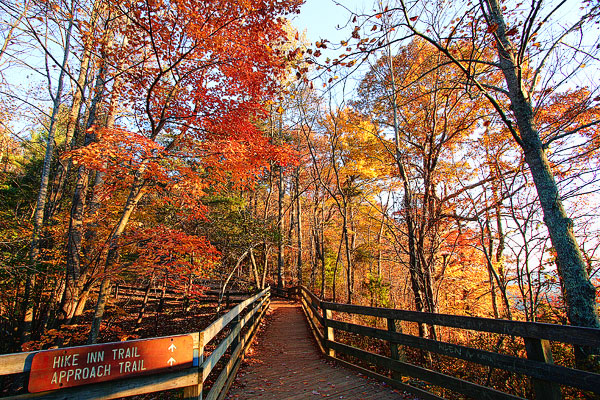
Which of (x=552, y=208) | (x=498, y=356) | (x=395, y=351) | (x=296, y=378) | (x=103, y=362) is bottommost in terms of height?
(x=296, y=378)

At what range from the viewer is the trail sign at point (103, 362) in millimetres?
1887

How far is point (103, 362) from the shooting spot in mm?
2072

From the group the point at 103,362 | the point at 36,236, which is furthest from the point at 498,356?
the point at 36,236

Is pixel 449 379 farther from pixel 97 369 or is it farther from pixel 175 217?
pixel 175 217

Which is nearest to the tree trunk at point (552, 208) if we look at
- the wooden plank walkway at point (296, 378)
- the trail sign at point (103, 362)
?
the wooden plank walkway at point (296, 378)

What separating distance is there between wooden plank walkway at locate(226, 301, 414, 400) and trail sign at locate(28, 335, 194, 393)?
211cm

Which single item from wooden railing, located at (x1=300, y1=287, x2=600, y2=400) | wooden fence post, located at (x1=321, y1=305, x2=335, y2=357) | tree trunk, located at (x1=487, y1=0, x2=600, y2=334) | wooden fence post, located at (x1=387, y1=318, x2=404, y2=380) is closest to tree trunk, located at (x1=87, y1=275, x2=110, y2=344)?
wooden fence post, located at (x1=321, y1=305, x2=335, y2=357)

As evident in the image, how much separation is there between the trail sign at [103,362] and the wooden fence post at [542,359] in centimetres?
326

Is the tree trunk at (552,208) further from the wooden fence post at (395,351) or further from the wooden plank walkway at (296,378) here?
the wooden plank walkway at (296,378)

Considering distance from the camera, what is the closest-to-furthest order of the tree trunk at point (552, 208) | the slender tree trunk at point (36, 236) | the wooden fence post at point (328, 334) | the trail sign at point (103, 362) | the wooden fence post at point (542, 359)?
the trail sign at point (103, 362), the wooden fence post at point (542, 359), the tree trunk at point (552, 208), the wooden fence post at point (328, 334), the slender tree trunk at point (36, 236)

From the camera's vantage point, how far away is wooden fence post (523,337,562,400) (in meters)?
2.55

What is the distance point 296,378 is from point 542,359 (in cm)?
349

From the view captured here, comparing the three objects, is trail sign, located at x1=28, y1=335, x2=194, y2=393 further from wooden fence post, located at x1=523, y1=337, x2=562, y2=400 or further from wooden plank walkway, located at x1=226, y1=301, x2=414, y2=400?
A: wooden fence post, located at x1=523, y1=337, x2=562, y2=400

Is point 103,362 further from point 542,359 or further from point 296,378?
point 542,359
